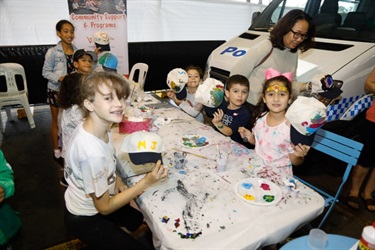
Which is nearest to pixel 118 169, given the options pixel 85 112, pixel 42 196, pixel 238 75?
pixel 85 112

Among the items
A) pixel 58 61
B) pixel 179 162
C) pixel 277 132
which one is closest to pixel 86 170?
pixel 179 162

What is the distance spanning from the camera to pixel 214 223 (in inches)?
49.8

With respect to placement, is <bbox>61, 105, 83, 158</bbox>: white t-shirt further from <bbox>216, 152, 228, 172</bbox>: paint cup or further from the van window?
the van window

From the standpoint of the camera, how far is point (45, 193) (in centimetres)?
288

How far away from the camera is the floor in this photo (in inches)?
90.2

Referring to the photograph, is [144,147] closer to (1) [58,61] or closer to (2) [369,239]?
(2) [369,239]

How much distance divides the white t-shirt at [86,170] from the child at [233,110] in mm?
1182

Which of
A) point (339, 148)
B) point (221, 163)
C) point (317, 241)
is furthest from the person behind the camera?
point (339, 148)

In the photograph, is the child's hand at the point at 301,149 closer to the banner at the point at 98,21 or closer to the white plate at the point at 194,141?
the white plate at the point at 194,141

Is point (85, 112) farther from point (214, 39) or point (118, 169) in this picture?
point (214, 39)

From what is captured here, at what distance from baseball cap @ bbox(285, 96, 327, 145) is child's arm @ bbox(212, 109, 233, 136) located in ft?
2.64

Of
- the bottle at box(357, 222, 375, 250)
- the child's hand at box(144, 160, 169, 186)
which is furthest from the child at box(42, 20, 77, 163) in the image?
the bottle at box(357, 222, 375, 250)

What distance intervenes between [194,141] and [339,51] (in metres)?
2.26

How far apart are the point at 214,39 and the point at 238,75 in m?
5.59
